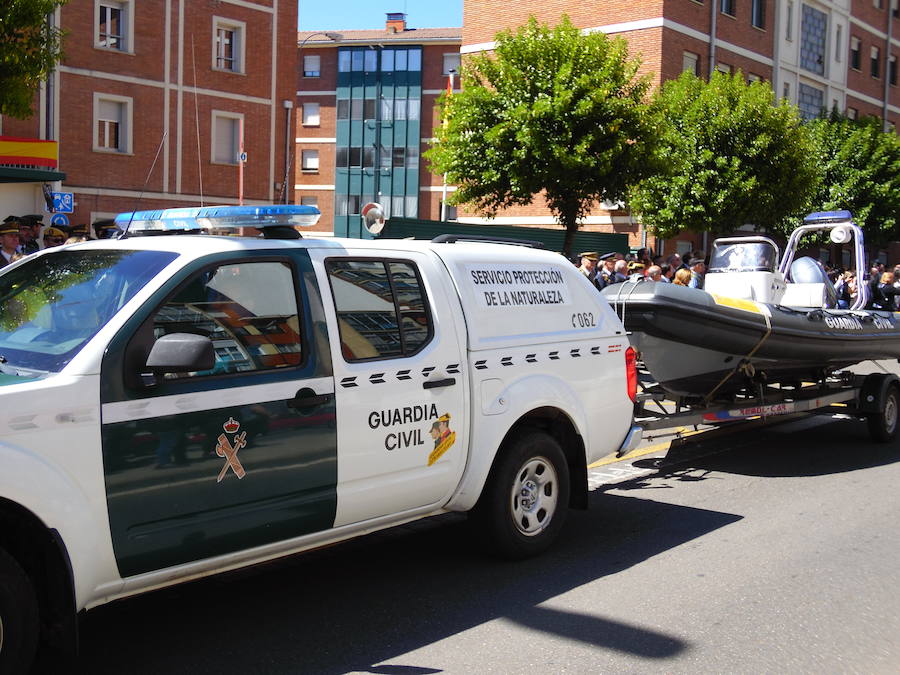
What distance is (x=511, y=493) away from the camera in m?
5.64

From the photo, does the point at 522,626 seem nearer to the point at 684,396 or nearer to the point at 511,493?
the point at 511,493

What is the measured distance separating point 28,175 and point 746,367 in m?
21.0

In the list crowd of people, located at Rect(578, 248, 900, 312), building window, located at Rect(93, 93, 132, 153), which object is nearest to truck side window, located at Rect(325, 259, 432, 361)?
crowd of people, located at Rect(578, 248, 900, 312)

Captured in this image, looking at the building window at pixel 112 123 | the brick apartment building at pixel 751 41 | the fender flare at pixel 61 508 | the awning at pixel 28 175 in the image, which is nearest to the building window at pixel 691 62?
the brick apartment building at pixel 751 41

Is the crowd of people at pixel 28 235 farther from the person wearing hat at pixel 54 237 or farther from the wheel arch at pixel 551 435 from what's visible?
the wheel arch at pixel 551 435

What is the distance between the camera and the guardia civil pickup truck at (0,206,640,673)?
12.3ft

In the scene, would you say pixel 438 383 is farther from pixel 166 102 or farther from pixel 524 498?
pixel 166 102

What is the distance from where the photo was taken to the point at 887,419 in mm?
10070

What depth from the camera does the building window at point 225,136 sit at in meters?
31.2

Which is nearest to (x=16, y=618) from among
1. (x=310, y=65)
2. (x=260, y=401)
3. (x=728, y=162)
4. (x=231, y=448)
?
(x=231, y=448)

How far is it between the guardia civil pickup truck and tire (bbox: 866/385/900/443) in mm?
4929

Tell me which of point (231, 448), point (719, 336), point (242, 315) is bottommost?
point (231, 448)

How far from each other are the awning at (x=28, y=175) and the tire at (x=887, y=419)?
20.9 meters

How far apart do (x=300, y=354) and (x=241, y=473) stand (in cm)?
62
